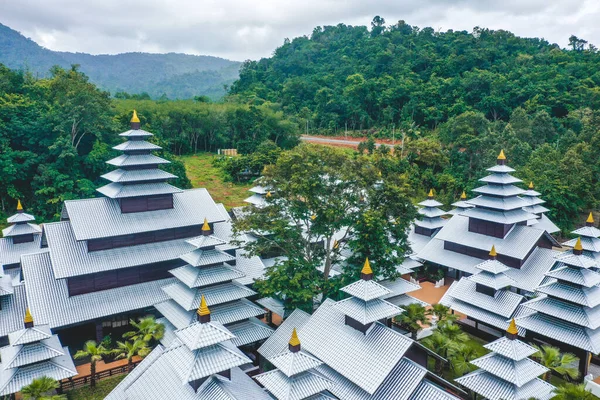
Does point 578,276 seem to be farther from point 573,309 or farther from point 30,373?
point 30,373

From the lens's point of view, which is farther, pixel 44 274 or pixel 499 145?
pixel 499 145

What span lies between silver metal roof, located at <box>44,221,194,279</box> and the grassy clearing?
68.5 feet

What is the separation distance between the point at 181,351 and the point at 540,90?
6788 centimetres

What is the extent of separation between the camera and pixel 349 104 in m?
77.7

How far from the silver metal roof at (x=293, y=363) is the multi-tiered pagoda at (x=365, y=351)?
0.83 ft

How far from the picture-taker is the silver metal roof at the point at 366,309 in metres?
17.8

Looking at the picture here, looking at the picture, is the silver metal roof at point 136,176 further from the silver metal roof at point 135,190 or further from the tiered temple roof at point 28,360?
the tiered temple roof at point 28,360

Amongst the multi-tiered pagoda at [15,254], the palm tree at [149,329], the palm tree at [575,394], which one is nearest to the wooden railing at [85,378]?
the palm tree at [149,329]

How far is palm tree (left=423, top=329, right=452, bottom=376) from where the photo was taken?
20.6 meters

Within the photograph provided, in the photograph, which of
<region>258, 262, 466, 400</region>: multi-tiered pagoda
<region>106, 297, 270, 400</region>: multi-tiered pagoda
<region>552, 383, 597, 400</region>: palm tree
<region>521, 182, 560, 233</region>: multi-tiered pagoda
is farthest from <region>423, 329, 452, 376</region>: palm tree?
<region>521, 182, 560, 233</region>: multi-tiered pagoda

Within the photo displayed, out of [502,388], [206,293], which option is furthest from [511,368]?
[206,293]

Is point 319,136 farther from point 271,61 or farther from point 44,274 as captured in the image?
point 44,274

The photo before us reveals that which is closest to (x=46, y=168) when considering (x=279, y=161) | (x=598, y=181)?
(x=279, y=161)

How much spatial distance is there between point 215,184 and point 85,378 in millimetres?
35197
